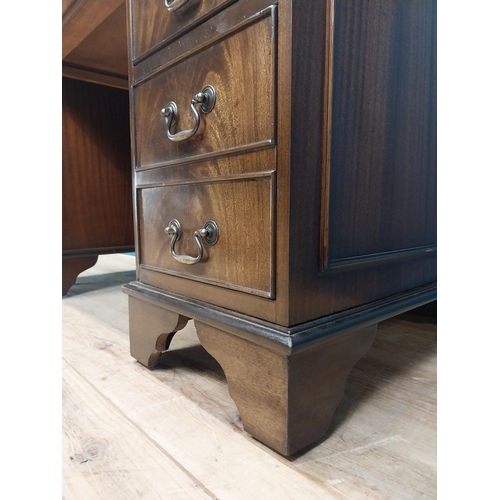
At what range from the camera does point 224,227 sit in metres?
0.55

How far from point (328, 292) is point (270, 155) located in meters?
0.19

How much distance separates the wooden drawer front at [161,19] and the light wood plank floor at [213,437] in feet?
1.82

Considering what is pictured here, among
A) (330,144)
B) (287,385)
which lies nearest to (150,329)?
(287,385)

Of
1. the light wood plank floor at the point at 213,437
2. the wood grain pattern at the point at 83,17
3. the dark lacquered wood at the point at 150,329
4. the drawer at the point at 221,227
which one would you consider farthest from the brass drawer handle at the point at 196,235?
the wood grain pattern at the point at 83,17

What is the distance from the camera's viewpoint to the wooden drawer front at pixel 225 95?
1.55 ft

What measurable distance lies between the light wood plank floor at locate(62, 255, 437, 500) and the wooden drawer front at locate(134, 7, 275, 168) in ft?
1.21

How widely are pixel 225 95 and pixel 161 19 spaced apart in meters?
0.23

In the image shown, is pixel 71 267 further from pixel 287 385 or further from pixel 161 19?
pixel 287 385

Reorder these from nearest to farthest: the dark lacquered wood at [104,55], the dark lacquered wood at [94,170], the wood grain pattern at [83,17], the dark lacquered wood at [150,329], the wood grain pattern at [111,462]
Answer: the wood grain pattern at [111,462] < the dark lacquered wood at [150,329] < the wood grain pattern at [83,17] < the dark lacquered wood at [104,55] < the dark lacquered wood at [94,170]

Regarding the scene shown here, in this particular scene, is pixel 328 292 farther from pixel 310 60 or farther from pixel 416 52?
pixel 416 52

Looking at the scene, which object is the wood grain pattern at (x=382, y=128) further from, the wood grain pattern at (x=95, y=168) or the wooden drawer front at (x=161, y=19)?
the wood grain pattern at (x=95, y=168)

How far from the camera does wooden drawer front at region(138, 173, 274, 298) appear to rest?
1.62 ft

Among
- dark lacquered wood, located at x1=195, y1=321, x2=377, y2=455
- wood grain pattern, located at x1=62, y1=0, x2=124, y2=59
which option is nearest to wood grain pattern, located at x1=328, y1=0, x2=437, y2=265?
dark lacquered wood, located at x1=195, y1=321, x2=377, y2=455

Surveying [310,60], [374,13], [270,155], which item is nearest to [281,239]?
[270,155]
